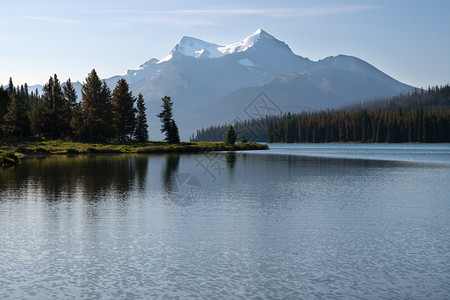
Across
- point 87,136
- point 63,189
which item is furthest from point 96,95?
point 63,189

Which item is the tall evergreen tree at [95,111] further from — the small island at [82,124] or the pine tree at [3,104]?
the pine tree at [3,104]

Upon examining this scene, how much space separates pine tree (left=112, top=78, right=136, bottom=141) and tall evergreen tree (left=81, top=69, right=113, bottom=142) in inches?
292

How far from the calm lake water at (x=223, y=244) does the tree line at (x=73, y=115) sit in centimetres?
9287

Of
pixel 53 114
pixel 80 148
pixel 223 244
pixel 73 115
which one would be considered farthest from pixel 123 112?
pixel 223 244

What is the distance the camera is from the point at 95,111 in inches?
5133

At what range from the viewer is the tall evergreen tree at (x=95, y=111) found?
130 meters

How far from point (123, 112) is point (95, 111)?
12.9 meters

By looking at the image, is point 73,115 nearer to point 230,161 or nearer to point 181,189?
point 230,161

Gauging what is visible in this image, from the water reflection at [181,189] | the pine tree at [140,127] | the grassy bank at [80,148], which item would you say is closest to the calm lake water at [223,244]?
the water reflection at [181,189]

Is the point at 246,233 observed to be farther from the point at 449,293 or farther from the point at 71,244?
the point at 449,293

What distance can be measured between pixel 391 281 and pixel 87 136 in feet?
402

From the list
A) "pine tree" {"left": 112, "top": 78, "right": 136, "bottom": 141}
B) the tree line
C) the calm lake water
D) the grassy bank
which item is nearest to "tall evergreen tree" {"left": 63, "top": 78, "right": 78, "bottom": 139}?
the tree line

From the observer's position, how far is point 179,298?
13.8 metres

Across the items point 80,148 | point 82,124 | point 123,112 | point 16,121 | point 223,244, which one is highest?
point 123,112
